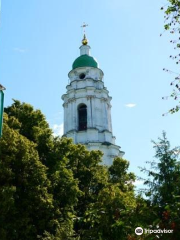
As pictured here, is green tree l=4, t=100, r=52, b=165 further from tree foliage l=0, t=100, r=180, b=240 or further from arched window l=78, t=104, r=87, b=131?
arched window l=78, t=104, r=87, b=131

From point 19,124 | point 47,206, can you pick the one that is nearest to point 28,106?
point 19,124

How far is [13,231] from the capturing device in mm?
14219

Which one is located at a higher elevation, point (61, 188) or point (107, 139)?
point (107, 139)

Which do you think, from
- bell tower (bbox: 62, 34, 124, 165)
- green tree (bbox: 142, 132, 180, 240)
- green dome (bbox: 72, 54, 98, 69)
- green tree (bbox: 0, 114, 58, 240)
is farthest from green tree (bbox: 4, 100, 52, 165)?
green dome (bbox: 72, 54, 98, 69)

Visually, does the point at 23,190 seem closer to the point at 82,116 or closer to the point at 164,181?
the point at 164,181

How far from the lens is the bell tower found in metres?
33.4

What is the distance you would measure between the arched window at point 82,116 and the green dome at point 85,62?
504 centimetres

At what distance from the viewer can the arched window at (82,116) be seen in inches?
1381

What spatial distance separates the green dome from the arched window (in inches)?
198

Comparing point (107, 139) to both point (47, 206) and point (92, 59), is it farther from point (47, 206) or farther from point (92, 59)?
point (47, 206)

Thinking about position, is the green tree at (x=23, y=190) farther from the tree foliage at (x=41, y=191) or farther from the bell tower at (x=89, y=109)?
the bell tower at (x=89, y=109)

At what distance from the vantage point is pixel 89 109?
115 ft

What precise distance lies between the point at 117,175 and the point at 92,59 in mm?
17597

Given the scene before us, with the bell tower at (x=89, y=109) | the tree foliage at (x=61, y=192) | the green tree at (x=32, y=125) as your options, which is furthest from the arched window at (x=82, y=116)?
the green tree at (x=32, y=125)
